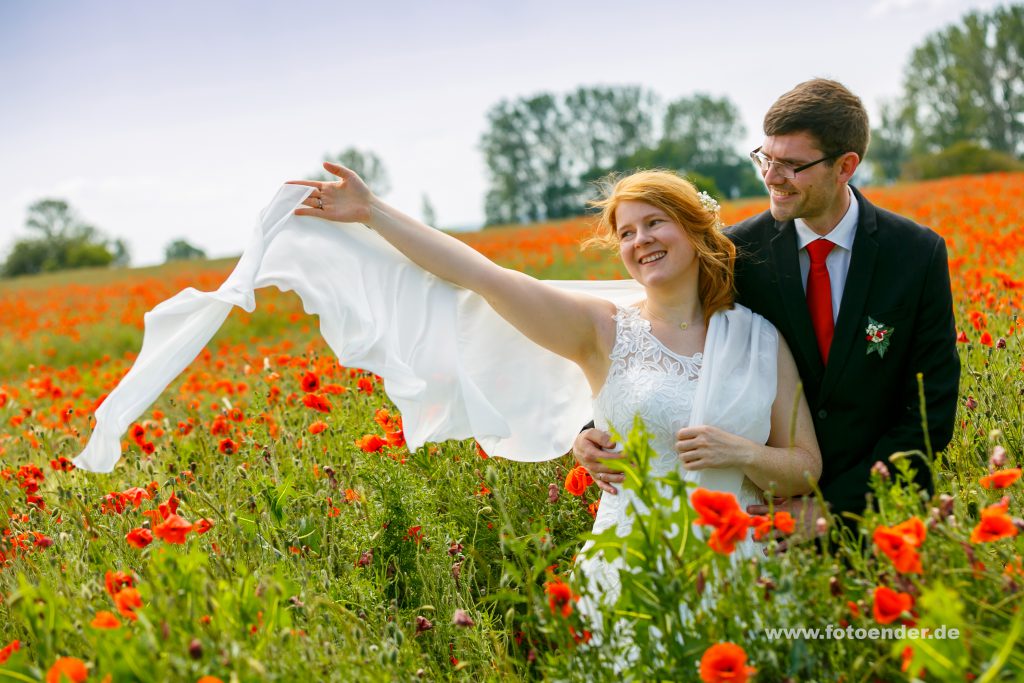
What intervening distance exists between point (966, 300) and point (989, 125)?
62.2 meters

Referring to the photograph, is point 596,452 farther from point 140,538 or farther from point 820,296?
point 140,538

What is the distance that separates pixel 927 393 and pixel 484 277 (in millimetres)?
1833

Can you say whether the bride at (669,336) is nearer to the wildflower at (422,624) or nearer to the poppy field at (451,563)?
the poppy field at (451,563)

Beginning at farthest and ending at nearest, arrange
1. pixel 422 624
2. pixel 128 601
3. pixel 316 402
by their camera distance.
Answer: pixel 316 402, pixel 422 624, pixel 128 601

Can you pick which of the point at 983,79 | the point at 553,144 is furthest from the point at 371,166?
the point at 983,79

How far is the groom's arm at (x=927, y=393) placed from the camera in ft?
10.9

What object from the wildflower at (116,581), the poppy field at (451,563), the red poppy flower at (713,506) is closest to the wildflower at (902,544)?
the poppy field at (451,563)

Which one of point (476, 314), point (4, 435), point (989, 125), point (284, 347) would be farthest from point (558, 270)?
point (989, 125)

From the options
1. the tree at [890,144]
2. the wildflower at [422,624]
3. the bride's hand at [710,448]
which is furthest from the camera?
the tree at [890,144]

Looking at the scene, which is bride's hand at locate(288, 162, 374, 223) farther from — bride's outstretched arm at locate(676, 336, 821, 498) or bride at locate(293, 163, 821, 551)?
bride's outstretched arm at locate(676, 336, 821, 498)

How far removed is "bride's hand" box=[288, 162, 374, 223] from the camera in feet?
12.3

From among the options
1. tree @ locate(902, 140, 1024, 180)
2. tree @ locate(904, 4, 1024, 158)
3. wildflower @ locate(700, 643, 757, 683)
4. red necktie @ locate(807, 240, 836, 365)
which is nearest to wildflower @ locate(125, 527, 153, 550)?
wildflower @ locate(700, 643, 757, 683)

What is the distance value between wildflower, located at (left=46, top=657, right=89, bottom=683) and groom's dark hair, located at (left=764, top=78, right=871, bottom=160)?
10.2 feet

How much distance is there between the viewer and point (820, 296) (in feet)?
11.6
